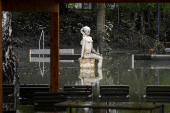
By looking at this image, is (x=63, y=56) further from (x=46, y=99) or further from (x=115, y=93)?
(x=46, y=99)

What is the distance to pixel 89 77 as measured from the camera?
64.0 feet

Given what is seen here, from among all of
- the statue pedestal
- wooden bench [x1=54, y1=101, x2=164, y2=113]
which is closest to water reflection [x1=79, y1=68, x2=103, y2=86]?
the statue pedestal

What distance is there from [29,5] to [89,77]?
8329 mm

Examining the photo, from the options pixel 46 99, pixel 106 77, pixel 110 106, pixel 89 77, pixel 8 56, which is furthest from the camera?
pixel 106 77

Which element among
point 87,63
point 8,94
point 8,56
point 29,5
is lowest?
point 8,94

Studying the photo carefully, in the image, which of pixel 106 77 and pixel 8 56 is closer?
pixel 8 56

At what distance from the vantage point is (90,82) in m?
17.9

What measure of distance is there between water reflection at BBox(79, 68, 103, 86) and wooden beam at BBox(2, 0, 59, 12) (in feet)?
18.3

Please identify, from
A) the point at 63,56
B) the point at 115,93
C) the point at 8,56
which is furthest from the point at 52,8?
the point at 63,56

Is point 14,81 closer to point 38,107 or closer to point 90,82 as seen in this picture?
point 90,82

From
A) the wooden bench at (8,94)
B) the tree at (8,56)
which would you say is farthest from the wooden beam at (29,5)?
the tree at (8,56)

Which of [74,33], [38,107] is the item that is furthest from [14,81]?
[74,33]

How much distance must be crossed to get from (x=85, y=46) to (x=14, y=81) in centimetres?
643

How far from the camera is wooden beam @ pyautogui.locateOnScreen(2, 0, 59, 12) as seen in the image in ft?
36.4
